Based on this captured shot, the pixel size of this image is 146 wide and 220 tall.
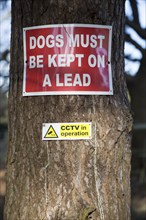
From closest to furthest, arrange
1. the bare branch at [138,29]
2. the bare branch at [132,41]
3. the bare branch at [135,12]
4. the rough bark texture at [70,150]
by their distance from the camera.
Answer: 1. the rough bark texture at [70,150]
2. the bare branch at [138,29]
3. the bare branch at [132,41]
4. the bare branch at [135,12]

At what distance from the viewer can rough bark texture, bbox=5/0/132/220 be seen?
A: 2.68 meters

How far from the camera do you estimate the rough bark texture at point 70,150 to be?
8.78ft

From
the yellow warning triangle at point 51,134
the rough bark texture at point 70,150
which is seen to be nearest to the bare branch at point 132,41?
the rough bark texture at point 70,150

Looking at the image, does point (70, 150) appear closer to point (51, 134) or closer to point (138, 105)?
point (51, 134)

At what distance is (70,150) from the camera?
2.69m

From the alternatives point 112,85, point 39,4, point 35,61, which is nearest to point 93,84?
point 112,85

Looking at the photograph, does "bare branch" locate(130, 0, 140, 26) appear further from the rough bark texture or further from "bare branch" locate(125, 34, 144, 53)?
the rough bark texture

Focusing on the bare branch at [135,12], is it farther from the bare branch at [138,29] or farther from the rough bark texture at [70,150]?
the rough bark texture at [70,150]

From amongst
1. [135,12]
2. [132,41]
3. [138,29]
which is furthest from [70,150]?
[135,12]

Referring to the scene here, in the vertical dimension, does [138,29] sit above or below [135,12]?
below

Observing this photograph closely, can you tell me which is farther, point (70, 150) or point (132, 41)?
point (132, 41)

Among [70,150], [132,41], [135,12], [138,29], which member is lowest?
[70,150]

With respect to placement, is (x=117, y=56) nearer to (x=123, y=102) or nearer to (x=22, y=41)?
(x=123, y=102)

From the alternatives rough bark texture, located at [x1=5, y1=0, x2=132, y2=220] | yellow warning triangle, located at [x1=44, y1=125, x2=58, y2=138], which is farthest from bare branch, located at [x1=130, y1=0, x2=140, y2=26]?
yellow warning triangle, located at [x1=44, y1=125, x2=58, y2=138]
